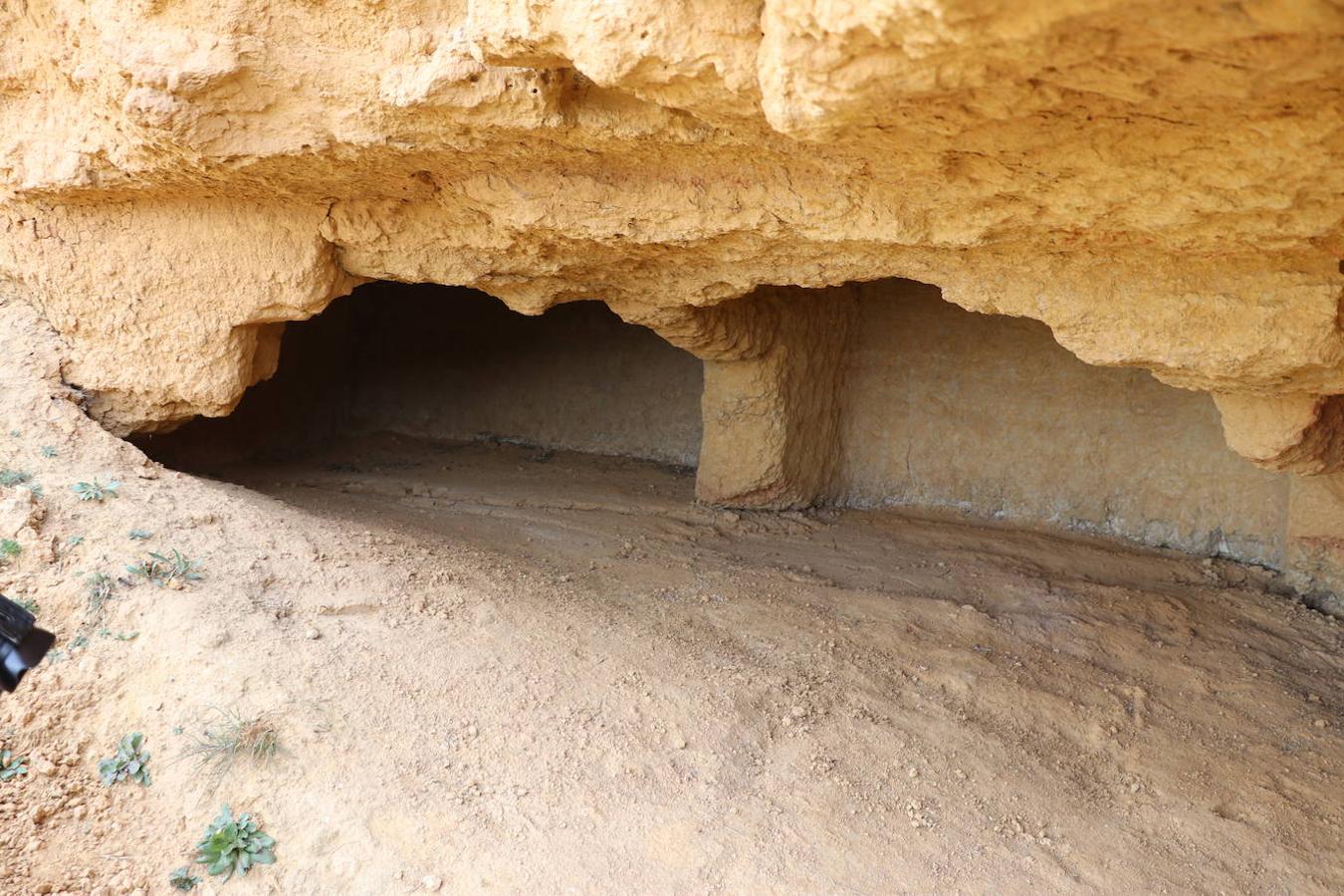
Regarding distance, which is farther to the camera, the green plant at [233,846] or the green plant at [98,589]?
the green plant at [98,589]

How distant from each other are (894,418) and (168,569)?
3399mm

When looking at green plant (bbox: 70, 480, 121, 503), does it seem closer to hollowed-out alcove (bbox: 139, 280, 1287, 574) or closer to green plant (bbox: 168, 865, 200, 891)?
hollowed-out alcove (bbox: 139, 280, 1287, 574)

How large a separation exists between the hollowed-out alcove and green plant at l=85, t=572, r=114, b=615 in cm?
176

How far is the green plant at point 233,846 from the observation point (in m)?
2.43

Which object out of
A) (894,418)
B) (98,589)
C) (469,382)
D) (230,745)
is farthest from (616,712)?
(469,382)

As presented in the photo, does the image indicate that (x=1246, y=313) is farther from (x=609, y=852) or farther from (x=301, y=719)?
(x=301, y=719)

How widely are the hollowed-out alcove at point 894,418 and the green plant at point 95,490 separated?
1278mm

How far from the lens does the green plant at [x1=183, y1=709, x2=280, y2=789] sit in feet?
8.56

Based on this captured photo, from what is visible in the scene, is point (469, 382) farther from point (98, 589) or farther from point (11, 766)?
point (11, 766)


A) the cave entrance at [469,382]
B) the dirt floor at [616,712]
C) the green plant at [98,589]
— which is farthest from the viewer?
the cave entrance at [469,382]

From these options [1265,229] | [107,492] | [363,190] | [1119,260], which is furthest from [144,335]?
[1265,229]

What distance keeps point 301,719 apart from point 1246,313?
2761mm

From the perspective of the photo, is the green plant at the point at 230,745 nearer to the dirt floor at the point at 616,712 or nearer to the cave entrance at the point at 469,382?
the dirt floor at the point at 616,712

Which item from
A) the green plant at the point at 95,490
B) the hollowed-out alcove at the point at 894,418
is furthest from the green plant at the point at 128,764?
the hollowed-out alcove at the point at 894,418
